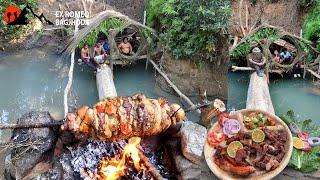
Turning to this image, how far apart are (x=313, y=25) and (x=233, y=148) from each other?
11191 millimetres

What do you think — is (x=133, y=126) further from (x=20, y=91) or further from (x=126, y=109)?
(x=20, y=91)

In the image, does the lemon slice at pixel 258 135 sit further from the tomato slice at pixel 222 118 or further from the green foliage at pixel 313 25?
the green foliage at pixel 313 25

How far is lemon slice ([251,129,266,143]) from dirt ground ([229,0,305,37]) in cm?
1117

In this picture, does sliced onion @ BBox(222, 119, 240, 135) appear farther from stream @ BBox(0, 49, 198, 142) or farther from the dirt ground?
the dirt ground

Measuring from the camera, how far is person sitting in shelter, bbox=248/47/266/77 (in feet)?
41.8

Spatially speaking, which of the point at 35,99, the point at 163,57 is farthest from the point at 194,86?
the point at 35,99

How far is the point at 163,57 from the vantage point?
13539mm

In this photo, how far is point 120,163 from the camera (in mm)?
6109


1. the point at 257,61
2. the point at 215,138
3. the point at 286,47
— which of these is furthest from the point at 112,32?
the point at 215,138

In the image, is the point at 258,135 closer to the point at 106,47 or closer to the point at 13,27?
the point at 106,47

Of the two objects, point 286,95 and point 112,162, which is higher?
point 112,162

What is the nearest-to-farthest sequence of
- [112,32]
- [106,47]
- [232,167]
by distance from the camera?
[232,167] < [112,32] < [106,47]

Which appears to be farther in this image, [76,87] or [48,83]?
[48,83]

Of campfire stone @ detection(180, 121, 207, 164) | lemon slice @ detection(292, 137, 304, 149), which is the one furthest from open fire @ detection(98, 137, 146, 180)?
lemon slice @ detection(292, 137, 304, 149)
